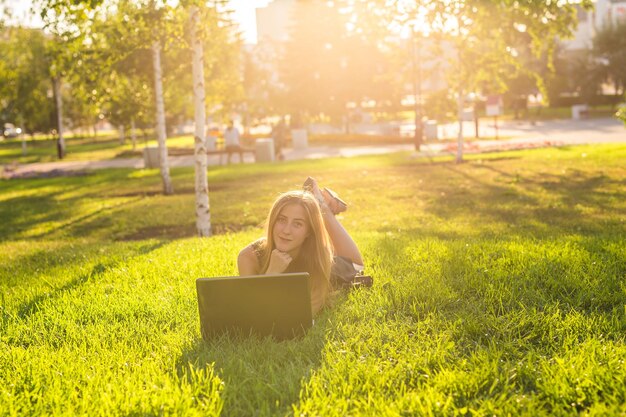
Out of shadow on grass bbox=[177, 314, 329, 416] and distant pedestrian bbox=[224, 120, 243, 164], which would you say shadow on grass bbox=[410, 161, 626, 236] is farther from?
distant pedestrian bbox=[224, 120, 243, 164]

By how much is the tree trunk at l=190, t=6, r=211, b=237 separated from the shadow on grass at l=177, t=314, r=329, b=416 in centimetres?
686

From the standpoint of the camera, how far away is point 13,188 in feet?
74.7

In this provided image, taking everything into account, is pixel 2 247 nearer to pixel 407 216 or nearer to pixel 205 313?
pixel 407 216

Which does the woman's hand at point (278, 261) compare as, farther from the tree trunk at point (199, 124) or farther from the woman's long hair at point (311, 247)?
the tree trunk at point (199, 124)

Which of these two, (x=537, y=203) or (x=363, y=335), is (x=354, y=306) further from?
(x=537, y=203)

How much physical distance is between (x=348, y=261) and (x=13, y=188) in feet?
66.0

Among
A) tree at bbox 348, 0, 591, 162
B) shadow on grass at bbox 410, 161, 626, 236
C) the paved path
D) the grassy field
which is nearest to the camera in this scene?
the grassy field

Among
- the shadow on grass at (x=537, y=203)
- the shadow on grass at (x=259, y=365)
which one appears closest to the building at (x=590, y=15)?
the shadow on grass at (x=537, y=203)

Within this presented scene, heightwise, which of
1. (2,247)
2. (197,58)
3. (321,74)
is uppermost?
(321,74)

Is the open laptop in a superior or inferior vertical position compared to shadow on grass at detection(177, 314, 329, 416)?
superior

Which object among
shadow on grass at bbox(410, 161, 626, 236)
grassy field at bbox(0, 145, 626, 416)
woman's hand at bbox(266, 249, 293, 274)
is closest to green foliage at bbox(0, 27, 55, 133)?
shadow on grass at bbox(410, 161, 626, 236)

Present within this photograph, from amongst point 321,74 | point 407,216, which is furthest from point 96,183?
point 321,74

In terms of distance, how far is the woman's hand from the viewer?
15.8ft

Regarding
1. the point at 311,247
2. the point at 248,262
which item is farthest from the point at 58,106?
the point at 311,247
